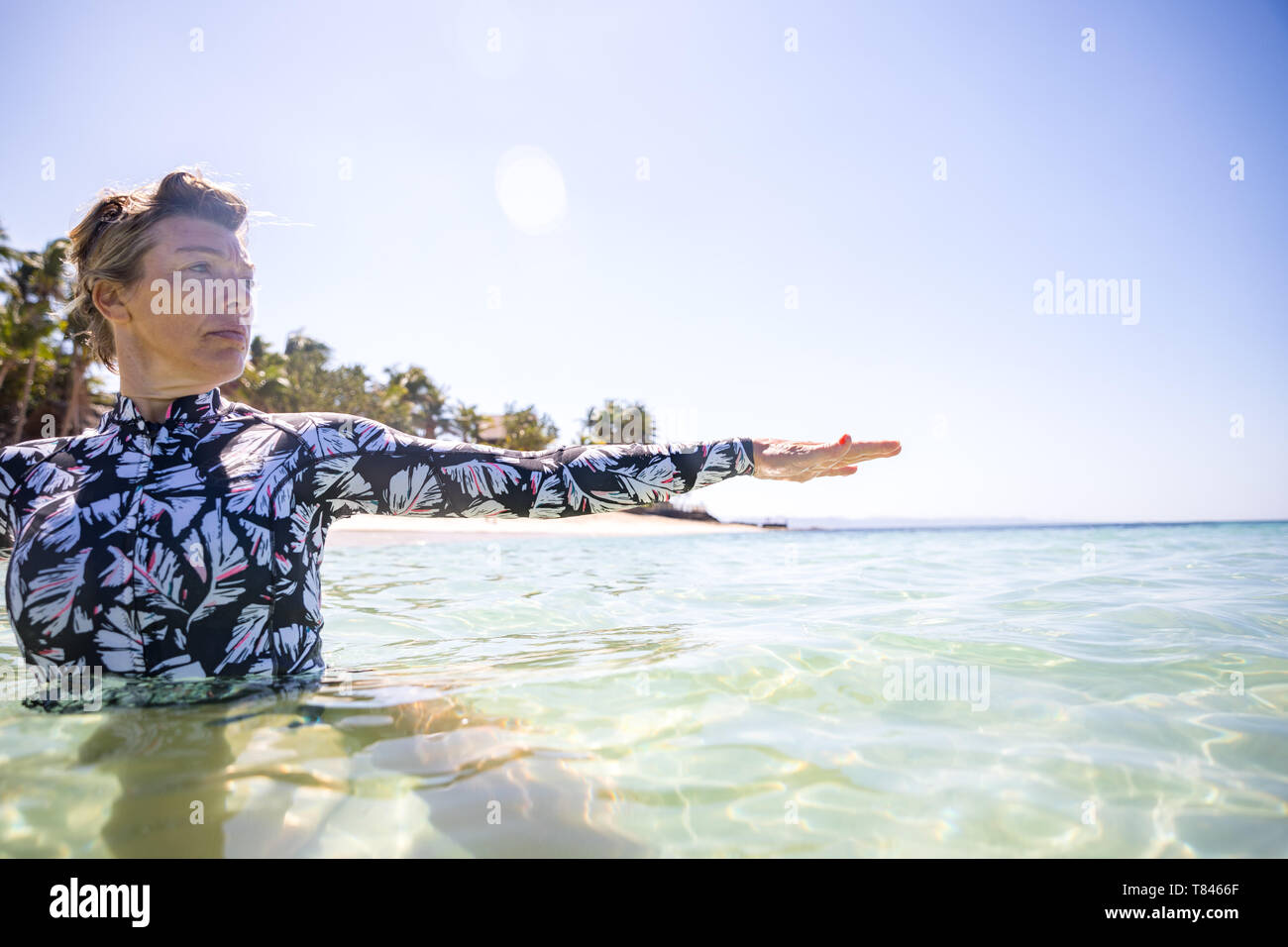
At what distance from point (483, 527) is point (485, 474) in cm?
2848

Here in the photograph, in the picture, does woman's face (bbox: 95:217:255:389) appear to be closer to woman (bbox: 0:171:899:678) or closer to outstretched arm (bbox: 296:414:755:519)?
woman (bbox: 0:171:899:678)

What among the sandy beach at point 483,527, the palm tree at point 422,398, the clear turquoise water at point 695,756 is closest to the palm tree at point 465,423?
the palm tree at point 422,398

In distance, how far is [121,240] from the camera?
6.52 feet

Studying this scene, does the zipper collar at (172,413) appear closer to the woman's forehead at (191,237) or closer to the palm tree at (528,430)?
the woman's forehead at (191,237)

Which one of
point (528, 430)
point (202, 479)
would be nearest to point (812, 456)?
point (202, 479)

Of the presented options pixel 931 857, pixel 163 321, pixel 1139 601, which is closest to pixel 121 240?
pixel 163 321

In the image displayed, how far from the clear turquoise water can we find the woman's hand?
839mm

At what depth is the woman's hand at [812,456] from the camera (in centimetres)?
207

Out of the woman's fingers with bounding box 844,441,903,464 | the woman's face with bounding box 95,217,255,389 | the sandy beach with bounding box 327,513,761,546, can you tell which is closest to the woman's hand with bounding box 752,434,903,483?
the woman's fingers with bounding box 844,441,903,464

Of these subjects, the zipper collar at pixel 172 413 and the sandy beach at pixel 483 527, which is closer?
the zipper collar at pixel 172 413

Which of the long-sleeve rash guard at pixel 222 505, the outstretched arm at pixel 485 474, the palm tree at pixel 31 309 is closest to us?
the long-sleeve rash guard at pixel 222 505

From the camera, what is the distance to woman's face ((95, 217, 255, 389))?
1999 mm

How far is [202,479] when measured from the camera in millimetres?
1918
